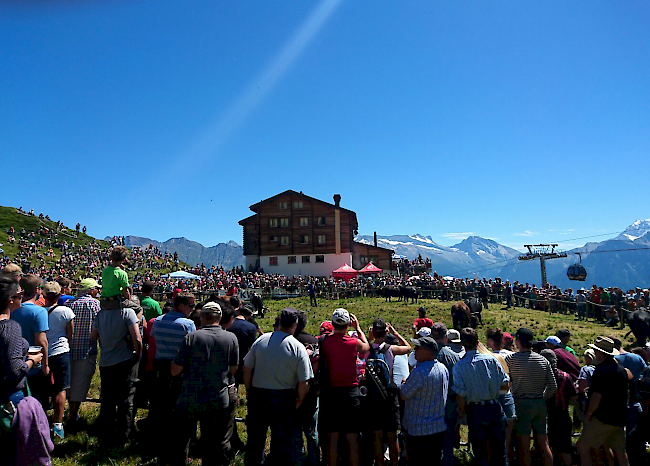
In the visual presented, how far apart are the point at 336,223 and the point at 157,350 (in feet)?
146

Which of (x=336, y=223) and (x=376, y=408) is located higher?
(x=336, y=223)

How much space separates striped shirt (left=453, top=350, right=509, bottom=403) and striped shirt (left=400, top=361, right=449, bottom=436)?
0.31 metres

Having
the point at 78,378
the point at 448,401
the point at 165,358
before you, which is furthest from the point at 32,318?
the point at 448,401

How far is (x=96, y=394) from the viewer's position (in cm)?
808

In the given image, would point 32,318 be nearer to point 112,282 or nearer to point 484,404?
point 112,282

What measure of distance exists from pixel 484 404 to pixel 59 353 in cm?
560

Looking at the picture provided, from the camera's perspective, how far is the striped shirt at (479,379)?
470cm

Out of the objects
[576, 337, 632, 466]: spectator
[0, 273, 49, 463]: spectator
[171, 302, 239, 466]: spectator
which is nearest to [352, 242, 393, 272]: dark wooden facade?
[576, 337, 632, 466]: spectator

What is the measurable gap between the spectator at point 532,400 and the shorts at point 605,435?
49cm

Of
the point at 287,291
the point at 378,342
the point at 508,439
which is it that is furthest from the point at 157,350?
the point at 287,291

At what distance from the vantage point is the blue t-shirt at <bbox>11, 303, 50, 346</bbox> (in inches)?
188

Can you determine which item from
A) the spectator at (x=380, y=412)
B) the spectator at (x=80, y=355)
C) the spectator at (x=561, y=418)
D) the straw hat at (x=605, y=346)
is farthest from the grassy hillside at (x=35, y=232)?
the straw hat at (x=605, y=346)

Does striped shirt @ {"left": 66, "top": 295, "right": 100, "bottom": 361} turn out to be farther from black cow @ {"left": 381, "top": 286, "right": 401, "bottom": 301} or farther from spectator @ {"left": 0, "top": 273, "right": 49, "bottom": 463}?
black cow @ {"left": 381, "top": 286, "right": 401, "bottom": 301}

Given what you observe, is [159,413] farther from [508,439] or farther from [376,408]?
[508,439]
